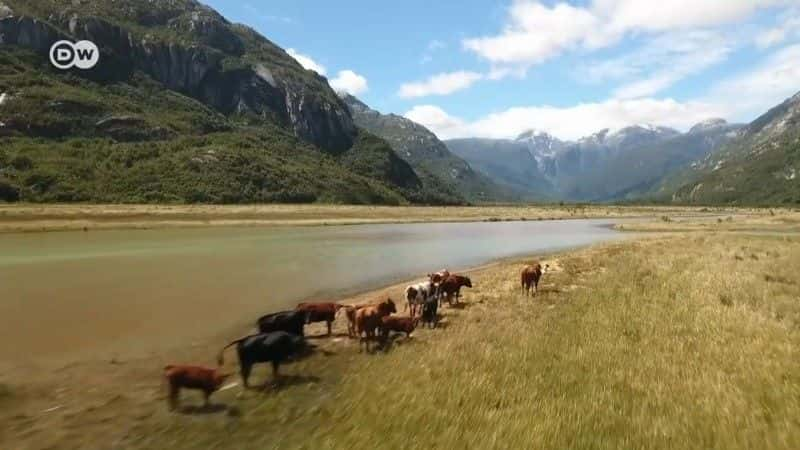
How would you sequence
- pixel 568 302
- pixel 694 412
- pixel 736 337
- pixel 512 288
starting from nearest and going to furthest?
pixel 694 412
pixel 736 337
pixel 568 302
pixel 512 288

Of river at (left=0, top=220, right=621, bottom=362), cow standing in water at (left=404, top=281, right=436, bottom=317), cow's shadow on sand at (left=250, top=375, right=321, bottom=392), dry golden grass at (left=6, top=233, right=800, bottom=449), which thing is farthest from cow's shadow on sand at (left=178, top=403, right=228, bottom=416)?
cow standing in water at (left=404, top=281, right=436, bottom=317)

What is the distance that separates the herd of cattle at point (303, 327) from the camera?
11.1 meters

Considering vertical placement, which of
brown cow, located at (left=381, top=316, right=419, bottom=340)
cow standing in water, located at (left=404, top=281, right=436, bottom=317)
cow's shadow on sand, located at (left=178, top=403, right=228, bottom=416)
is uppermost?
cow standing in water, located at (left=404, top=281, right=436, bottom=317)

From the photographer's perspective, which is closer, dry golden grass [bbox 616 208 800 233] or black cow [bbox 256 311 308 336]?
black cow [bbox 256 311 308 336]

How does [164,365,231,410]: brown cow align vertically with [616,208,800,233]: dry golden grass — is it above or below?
above

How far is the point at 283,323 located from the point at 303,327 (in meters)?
1.67

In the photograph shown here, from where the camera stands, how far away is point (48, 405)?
11109 millimetres

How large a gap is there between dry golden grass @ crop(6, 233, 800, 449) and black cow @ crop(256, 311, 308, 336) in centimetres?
113

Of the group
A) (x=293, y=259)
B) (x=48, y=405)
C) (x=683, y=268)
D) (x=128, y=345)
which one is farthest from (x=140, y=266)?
(x=683, y=268)

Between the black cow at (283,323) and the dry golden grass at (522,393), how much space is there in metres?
1.13

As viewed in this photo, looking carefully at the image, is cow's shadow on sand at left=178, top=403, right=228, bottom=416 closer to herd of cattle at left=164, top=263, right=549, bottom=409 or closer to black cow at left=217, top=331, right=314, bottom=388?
herd of cattle at left=164, top=263, right=549, bottom=409

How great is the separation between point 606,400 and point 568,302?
11.3m

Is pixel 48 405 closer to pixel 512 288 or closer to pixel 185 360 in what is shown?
pixel 185 360

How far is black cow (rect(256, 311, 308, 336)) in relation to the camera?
52.6 ft
